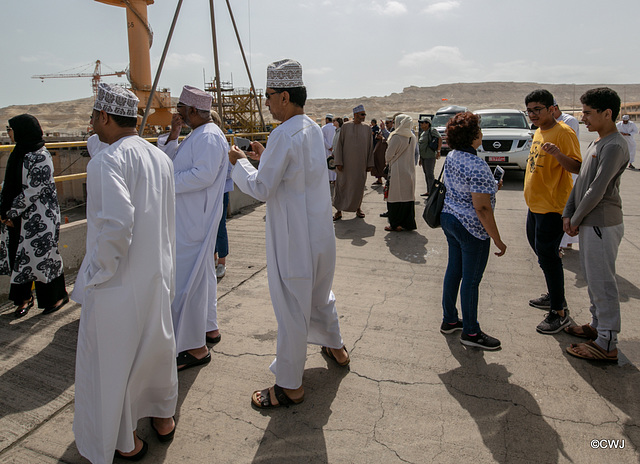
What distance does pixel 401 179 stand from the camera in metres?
6.79

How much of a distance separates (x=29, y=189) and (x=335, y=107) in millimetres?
91687

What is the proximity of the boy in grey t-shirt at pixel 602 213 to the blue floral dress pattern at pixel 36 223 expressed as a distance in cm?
408

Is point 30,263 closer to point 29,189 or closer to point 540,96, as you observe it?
point 29,189

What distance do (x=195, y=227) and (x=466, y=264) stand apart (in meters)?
1.92

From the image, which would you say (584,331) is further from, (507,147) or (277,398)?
(507,147)

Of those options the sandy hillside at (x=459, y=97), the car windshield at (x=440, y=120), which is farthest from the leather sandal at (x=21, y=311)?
the sandy hillside at (x=459, y=97)

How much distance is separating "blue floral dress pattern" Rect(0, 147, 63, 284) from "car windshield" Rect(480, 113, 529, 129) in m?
11.8

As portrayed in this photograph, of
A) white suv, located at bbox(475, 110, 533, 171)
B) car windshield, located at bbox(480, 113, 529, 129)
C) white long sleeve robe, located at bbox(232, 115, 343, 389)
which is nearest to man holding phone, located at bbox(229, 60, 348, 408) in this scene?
white long sleeve robe, located at bbox(232, 115, 343, 389)

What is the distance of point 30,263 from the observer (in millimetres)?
3900

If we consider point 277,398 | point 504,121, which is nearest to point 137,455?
A: point 277,398

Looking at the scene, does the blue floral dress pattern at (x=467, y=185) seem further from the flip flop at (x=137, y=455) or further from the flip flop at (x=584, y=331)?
the flip flop at (x=137, y=455)

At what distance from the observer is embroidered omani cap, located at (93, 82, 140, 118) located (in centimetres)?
221

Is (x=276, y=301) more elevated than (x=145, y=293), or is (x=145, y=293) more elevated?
(x=145, y=293)

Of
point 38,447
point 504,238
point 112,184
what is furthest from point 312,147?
point 504,238
